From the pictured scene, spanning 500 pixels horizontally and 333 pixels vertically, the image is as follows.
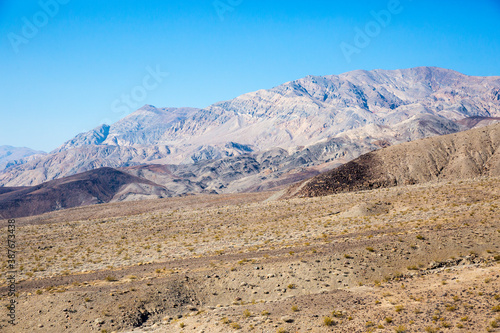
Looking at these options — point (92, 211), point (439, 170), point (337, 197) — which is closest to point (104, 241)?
point (337, 197)

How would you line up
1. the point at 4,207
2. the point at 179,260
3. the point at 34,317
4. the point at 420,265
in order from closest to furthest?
the point at 34,317 → the point at 420,265 → the point at 179,260 → the point at 4,207

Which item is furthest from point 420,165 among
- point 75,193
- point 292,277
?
point 75,193

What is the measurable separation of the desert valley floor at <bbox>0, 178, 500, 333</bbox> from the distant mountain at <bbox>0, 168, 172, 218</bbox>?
109126mm

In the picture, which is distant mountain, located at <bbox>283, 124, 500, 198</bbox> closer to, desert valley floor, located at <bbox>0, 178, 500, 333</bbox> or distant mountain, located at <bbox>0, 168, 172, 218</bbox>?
desert valley floor, located at <bbox>0, 178, 500, 333</bbox>

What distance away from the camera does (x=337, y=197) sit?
48906mm

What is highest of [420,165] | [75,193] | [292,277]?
[75,193]

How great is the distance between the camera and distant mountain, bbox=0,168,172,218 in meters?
130

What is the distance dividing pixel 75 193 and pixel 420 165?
424 ft

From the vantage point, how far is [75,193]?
145 meters

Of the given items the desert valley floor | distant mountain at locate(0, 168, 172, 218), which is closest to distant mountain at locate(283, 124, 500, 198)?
the desert valley floor

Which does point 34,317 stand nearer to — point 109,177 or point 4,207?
point 4,207

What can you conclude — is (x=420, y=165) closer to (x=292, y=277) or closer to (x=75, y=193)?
(x=292, y=277)

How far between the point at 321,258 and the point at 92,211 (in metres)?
69.3

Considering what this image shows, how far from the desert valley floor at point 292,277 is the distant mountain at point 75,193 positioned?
358 feet
